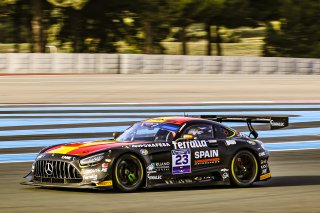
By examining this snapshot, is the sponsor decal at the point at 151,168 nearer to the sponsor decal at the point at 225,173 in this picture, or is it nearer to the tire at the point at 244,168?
the sponsor decal at the point at 225,173

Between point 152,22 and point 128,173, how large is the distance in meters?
31.9

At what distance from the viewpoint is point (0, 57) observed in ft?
105

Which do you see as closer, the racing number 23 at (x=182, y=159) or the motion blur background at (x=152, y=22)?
the racing number 23 at (x=182, y=159)

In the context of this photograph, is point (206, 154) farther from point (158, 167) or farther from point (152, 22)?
point (152, 22)

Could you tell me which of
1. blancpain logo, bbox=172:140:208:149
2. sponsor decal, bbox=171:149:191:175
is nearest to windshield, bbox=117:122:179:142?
blancpain logo, bbox=172:140:208:149

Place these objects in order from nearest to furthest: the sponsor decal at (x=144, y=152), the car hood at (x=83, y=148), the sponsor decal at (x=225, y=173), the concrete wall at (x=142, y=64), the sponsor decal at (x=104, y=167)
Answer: the sponsor decal at (x=104, y=167) < the car hood at (x=83, y=148) < the sponsor decal at (x=144, y=152) < the sponsor decal at (x=225, y=173) < the concrete wall at (x=142, y=64)

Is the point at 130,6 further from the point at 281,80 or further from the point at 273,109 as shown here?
the point at 273,109

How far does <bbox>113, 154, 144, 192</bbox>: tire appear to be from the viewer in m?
10.9

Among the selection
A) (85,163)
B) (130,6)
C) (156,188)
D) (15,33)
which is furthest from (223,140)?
(15,33)

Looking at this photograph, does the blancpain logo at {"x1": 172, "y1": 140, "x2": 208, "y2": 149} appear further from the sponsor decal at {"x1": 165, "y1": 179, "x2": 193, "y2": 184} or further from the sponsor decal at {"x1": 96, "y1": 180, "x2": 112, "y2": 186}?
the sponsor decal at {"x1": 96, "y1": 180, "x2": 112, "y2": 186}

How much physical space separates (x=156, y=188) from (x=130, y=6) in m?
32.8

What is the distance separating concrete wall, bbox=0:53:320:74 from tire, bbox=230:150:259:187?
21.3 meters

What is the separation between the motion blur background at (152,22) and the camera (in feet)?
142

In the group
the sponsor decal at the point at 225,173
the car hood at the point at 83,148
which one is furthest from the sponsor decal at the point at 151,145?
the sponsor decal at the point at 225,173
